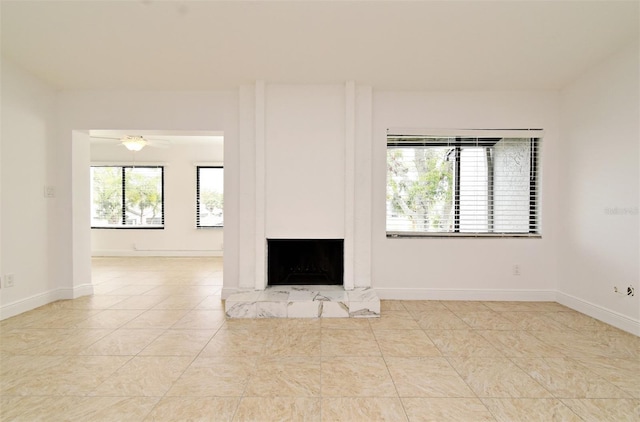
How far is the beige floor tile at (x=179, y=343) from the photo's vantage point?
242 cm

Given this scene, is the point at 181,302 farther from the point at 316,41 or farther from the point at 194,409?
the point at 316,41

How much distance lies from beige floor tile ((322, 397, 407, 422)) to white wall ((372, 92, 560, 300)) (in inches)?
82.4

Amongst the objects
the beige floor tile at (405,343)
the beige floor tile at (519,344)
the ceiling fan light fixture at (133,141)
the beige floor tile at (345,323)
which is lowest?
the beige floor tile at (345,323)

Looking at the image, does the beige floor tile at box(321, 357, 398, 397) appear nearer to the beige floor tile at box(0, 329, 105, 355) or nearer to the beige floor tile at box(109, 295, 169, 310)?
the beige floor tile at box(0, 329, 105, 355)

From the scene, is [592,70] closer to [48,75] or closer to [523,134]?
[523,134]

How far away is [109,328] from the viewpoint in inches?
114

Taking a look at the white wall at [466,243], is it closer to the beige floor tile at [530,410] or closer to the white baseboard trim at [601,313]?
the white baseboard trim at [601,313]

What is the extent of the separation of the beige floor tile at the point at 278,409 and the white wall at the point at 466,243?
2222mm

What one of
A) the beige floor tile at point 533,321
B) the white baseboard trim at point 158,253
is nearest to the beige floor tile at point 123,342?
the beige floor tile at point 533,321

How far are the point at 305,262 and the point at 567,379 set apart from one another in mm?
2581

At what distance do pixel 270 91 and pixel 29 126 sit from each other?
8.53ft

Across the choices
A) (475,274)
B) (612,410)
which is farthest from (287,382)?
(475,274)

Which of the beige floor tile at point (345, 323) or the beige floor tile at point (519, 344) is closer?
the beige floor tile at point (519, 344)

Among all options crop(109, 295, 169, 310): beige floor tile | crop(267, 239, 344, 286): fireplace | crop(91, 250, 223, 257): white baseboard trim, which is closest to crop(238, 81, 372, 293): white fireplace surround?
crop(267, 239, 344, 286): fireplace
